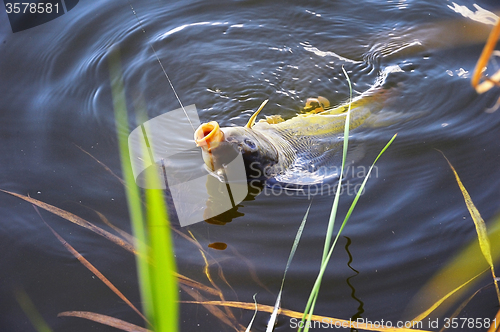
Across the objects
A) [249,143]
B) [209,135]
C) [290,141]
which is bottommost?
[290,141]

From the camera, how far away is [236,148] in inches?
111

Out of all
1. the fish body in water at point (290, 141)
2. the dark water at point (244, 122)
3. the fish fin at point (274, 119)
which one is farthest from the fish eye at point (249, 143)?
the fish fin at point (274, 119)

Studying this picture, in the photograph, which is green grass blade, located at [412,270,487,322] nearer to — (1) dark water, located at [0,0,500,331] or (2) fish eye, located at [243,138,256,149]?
(1) dark water, located at [0,0,500,331]

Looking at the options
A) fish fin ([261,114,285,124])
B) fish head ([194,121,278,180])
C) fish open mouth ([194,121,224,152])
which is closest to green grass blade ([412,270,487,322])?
fish head ([194,121,278,180])

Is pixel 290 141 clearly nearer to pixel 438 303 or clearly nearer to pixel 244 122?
pixel 244 122

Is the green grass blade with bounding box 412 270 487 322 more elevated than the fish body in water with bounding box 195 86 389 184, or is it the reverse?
the fish body in water with bounding box 195 86 389 184

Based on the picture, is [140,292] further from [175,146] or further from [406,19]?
[406,19]

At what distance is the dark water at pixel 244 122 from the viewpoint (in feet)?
8.30

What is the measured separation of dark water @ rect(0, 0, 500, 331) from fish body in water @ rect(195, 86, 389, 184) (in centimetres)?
18

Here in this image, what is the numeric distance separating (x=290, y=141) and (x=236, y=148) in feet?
2.91

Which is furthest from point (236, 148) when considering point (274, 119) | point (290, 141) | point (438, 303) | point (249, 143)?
point (438, 303)

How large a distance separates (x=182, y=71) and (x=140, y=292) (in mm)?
2571

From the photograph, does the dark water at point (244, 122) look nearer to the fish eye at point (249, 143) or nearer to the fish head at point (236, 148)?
the fish head at point (236, 148)

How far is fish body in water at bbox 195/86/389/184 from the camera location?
9.21 ft
